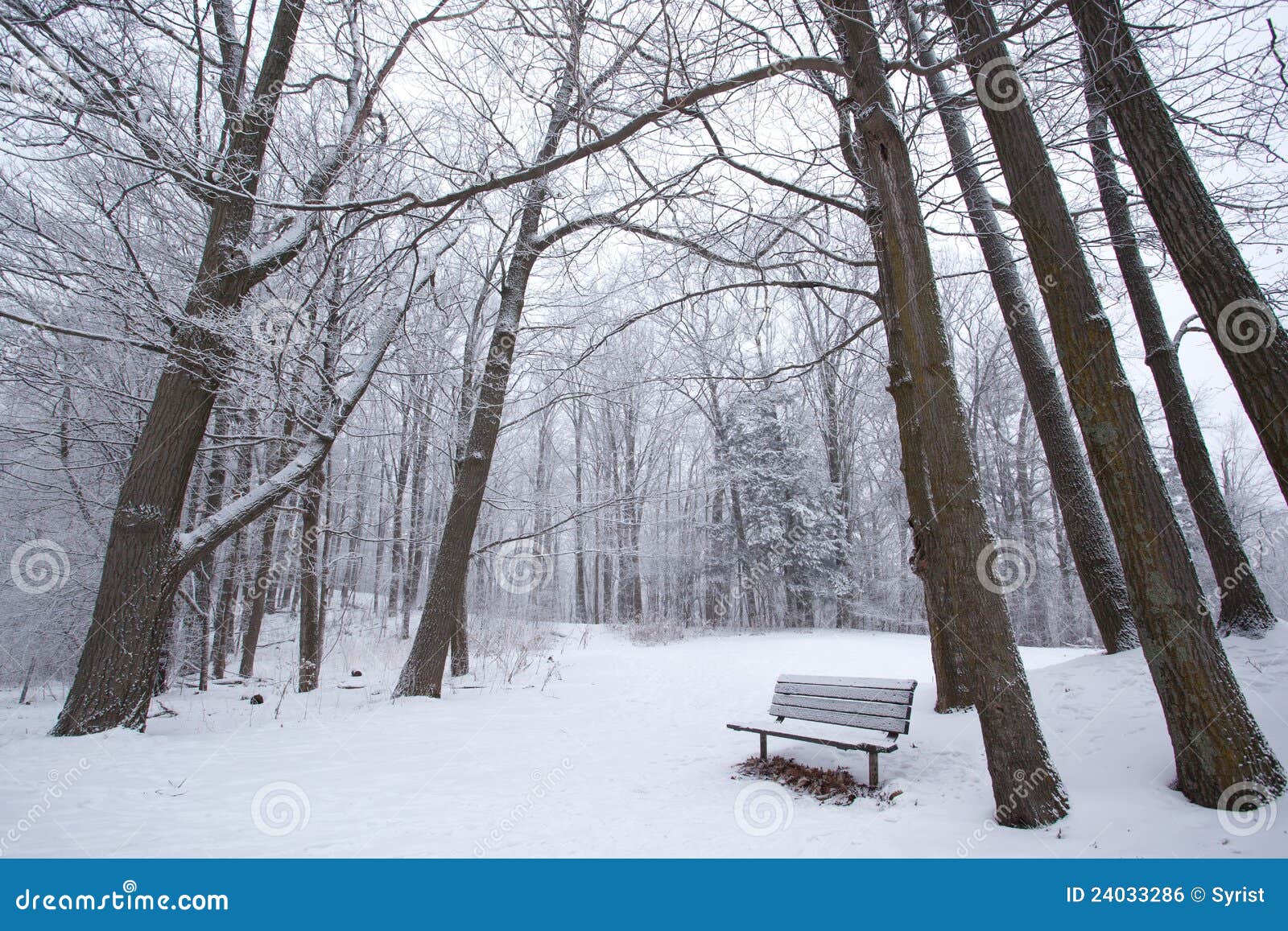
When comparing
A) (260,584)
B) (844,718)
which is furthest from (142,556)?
(844,718)

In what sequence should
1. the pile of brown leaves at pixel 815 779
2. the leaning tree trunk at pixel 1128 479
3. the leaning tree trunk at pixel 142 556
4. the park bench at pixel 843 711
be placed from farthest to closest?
the leaning tree trunk at pixel 142 556 < the park bench at pixel 843 711 < the pile of brown leaves at pixel 815 779 < the leaning tree trunk at pixel 1128 479

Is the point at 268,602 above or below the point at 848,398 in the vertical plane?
below

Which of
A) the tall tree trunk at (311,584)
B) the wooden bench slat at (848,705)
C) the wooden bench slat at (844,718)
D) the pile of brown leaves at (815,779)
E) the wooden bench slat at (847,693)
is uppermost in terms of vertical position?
the tall tree trunk at (311,584)

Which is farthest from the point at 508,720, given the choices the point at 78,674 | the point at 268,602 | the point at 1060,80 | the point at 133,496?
the point at 268,602

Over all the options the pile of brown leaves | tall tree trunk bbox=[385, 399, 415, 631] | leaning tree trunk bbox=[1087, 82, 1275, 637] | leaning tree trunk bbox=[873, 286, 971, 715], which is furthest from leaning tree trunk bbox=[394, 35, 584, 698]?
tall tree trunk bbox=[385, 399, 415, 631]

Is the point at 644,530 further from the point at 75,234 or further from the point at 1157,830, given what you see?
the point at 1157,830

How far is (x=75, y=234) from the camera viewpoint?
5.40m

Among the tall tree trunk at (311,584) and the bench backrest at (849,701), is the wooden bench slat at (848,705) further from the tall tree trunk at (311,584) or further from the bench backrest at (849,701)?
the tall tree trunk at (311,584)

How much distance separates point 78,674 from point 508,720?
3813mm

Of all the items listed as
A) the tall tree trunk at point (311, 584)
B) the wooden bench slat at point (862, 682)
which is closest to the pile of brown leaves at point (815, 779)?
the wooden bench slat at point (862, 682)

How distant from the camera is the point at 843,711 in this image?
4785 millimetres

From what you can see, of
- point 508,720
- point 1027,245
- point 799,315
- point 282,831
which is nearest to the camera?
point 282,831

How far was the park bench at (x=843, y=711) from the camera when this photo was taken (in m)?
4.23

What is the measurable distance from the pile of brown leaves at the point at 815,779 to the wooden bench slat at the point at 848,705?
0.45 meters
